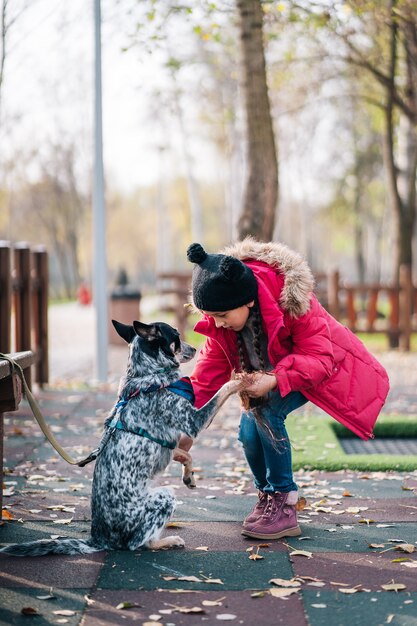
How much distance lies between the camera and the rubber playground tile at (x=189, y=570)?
164 inches

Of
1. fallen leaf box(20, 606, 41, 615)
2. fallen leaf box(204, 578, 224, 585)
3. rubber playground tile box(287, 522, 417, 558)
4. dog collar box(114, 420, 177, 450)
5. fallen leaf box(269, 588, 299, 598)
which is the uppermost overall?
dog collar box(114, 420, 177, 450)

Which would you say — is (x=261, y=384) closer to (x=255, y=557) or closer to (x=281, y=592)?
(x=255, y=557)

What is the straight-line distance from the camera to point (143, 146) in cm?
3684

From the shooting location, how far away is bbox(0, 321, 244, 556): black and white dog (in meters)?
4.55

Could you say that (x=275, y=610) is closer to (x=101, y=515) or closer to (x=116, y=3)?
(x=101, y=515)

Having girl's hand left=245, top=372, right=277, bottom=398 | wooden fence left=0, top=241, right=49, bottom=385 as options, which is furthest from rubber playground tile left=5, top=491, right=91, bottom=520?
wooden fence left=0, top=241, right=49, bottom=385

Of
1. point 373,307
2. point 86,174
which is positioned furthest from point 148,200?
point 373,307

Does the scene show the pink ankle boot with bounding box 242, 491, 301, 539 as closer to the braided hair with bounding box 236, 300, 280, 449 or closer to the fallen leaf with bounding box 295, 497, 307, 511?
the braided hair with bounding box 236, 300, 280, 449

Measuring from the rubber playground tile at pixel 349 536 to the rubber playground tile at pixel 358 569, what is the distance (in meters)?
0.12

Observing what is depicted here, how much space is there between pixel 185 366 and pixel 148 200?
7330 centimetres

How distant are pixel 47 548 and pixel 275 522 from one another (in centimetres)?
127

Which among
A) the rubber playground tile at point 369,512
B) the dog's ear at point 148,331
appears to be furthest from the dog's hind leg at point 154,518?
the rubber playground tile at point 369,512

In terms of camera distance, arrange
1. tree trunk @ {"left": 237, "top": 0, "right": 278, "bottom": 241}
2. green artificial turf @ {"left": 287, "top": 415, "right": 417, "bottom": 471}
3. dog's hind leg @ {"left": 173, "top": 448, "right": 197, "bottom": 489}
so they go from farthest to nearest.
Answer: tree trunk @ {"left": 237, "top": 0, "right": 278, "bottom": 241} → green artificial turf @ {"left": 287, "top": 415, "right": 417, "bottom": 471} → dog's hind leg @ {"left": 173, "top": 448, "right": 197, "bottom": 489}

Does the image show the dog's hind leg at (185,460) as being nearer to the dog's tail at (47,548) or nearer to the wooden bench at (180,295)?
the dog's tail at (47,548)
